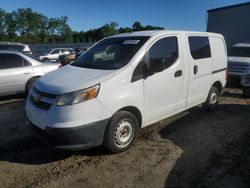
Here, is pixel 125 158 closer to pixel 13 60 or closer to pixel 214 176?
pixel 214 176

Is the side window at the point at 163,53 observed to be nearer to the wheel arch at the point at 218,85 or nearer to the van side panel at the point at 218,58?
the van side panel at the point at 218,58

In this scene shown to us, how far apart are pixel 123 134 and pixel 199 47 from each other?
8.89ft

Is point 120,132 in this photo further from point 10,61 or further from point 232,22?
point 232,22

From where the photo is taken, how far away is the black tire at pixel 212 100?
254 inches

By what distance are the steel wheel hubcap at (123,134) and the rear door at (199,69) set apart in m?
1.74

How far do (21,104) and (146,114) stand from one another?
14.9ft

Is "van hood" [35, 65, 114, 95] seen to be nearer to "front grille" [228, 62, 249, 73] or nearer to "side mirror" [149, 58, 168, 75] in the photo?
"side mirror" [149, 58, 168, 75]

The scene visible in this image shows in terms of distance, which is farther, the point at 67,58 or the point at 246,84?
the point at 67,58

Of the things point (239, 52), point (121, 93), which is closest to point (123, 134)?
point (121, 93)

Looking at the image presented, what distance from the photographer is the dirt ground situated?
3.61 m

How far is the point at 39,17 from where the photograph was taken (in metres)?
89.5

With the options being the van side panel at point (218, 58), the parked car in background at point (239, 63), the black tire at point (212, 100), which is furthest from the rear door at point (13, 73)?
the parked car in background at point (239, 63)

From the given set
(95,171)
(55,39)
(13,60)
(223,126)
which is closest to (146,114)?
(95,171)

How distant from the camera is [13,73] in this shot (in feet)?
26.1
